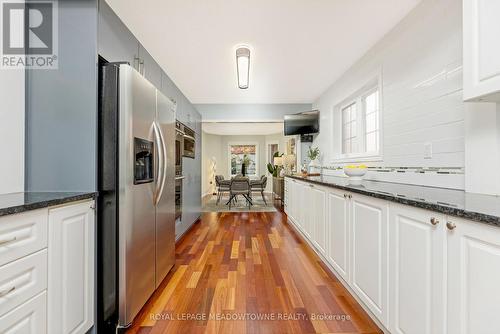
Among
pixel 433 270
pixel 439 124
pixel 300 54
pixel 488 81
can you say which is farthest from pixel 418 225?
pixel 300 54

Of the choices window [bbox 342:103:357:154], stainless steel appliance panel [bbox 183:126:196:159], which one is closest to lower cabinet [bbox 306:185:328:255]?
window [bbox 342:103:357:154]

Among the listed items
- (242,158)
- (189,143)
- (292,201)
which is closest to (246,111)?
(189,143)

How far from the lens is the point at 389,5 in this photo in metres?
1.81

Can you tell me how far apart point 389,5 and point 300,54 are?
95 cm

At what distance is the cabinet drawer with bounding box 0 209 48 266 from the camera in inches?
34.6

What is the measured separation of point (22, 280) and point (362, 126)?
326 centimetres

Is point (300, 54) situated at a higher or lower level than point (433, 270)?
Result: higher

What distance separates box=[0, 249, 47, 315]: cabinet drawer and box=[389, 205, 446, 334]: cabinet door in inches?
69.1

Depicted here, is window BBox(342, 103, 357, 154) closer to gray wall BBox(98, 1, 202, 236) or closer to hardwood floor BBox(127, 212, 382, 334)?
hardwood floor BBox(127, 212, 382, 334)

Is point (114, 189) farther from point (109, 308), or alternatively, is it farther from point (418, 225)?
point (418, 225)

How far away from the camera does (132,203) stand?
57.8 inches

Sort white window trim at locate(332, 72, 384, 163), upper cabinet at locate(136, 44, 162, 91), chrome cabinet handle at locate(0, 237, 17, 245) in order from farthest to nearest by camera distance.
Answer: white window trim at locate(332, 72, 384, 163), upper cabinet at locate(136, 44, 162, 91), chrome cabinet handle at locate(0, 237, 17, 245)

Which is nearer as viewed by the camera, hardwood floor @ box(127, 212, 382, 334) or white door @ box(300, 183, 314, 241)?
hardwood floor @ box(127, 212, 382, 334)

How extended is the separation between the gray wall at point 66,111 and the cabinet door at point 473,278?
188 cm
